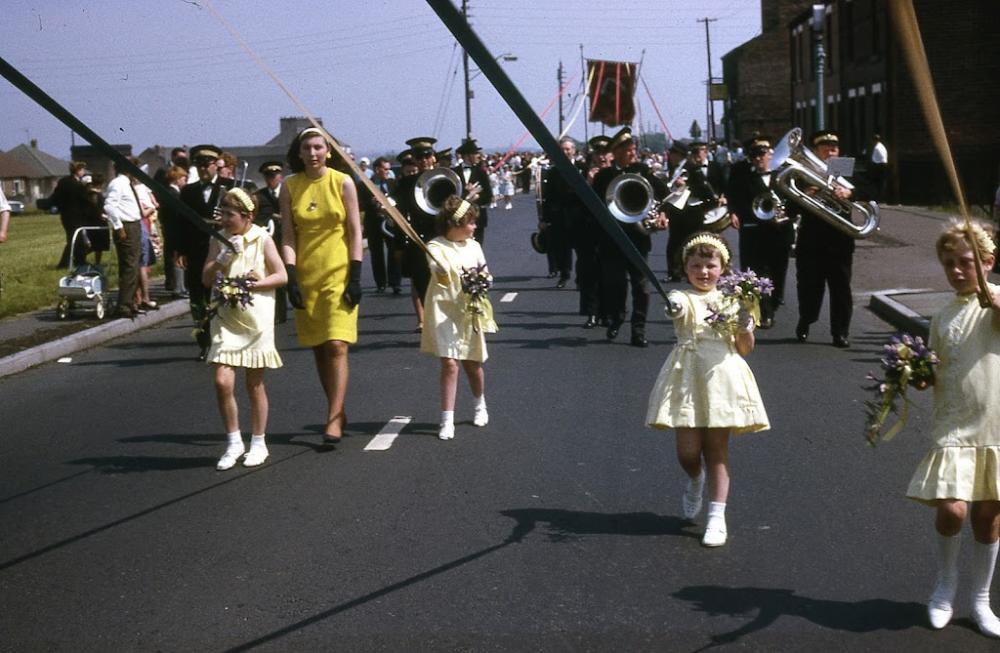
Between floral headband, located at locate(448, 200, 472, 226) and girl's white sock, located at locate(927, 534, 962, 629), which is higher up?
floral headband, located at locate(448, 200, 472, 226)

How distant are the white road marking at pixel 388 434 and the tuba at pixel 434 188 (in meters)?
4.59

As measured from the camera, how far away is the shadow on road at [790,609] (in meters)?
5.18

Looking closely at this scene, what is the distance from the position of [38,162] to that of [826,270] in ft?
465

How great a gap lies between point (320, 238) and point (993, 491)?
15.7 ft

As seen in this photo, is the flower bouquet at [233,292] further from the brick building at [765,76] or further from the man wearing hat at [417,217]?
the brick building at [765,76]

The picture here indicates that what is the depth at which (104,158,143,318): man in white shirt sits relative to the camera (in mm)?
16562

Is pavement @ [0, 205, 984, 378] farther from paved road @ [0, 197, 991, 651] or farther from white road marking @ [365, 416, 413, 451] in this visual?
white road marking @ [365, 416, 413, 451]

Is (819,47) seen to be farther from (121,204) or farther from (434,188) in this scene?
(121,204)

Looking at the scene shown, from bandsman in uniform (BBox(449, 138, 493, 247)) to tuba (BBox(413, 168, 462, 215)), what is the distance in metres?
0.19

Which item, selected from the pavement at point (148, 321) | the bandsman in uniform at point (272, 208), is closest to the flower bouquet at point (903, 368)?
the pavement at point (148, 321)

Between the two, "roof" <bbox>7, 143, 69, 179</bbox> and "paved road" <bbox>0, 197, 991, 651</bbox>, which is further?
"roof" <bbox>7, 143, 69, 179</bbox>

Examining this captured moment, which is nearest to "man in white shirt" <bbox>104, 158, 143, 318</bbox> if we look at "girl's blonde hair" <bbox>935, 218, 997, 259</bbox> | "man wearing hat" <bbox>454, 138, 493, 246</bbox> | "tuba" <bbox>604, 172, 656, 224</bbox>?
"man wearing hat" <bbox>454, 138, 493, 246</bbox>

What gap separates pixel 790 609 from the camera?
5.41m

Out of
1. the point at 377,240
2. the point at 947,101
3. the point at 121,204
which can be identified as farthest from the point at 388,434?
the point at 947,101
